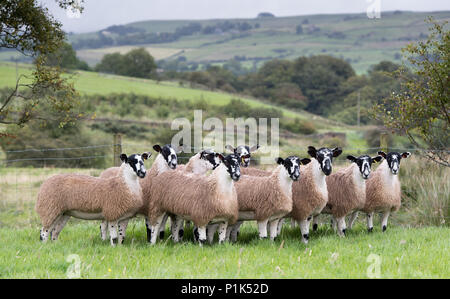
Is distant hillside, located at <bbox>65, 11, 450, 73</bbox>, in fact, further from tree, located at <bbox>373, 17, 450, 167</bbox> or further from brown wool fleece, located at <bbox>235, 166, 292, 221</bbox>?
brown wool fleece, located at <bbox>235, 166, 292, 221</bbox>

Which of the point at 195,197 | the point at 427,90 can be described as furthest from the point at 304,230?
the point at 427,90

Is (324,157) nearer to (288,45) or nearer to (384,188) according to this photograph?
(384,188)

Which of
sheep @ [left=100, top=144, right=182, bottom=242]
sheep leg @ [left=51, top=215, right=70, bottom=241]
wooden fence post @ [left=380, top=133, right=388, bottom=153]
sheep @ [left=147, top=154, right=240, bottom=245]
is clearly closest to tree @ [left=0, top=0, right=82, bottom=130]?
sheep leg @ [left=51, top=215, right=70, bottom=241]

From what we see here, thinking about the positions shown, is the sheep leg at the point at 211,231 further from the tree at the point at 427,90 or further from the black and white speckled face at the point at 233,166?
the tree at the point at 427,90

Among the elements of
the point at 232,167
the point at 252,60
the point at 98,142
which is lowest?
the point at 98,142

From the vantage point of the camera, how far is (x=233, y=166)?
10.0 m

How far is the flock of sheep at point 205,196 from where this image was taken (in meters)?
10.3

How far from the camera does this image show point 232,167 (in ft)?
32.9

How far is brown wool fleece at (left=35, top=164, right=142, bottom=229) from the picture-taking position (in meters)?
10.5

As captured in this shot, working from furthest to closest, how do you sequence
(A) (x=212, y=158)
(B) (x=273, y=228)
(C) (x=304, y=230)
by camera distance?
(A) (x=212, y=158), (C) (x=304, y=230), (B) (x=273, y=228)

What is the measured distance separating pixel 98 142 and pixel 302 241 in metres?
29.7

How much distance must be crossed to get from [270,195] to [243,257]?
1755 mm
